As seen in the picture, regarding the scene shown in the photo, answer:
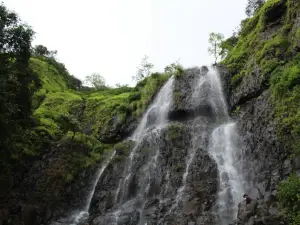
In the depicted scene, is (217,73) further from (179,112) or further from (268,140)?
(268,140)

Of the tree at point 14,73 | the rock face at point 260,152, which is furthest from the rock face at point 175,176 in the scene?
the tree at point 14,73

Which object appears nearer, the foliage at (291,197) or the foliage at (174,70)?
the foliage at (291,197)

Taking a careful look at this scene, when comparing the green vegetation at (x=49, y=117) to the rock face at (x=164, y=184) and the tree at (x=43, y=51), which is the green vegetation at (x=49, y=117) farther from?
the tree at (x=43, y=51)

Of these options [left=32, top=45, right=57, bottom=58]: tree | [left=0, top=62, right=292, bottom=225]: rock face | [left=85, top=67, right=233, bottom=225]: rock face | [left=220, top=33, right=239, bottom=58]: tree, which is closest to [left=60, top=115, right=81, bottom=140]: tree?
[left=0, top=62, right=292, bottom=225]: rock face

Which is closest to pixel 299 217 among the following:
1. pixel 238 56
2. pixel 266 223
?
pixel 266 223

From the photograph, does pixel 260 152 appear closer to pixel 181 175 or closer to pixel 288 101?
pixel 288 101

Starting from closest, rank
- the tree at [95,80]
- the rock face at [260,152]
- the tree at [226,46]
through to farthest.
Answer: the rock face at [260,152] < the tree at [226,46] < the tree at [95,80]

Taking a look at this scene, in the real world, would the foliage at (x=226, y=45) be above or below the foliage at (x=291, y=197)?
above

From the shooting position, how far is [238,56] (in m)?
27.5

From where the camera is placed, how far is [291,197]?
499 inches

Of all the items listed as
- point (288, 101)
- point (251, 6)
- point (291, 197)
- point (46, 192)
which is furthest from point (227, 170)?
point (251, 6)

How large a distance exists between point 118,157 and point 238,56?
1345cm

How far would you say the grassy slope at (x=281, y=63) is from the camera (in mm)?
14377

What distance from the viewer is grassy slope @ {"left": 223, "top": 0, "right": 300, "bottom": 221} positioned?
47.2 ft
